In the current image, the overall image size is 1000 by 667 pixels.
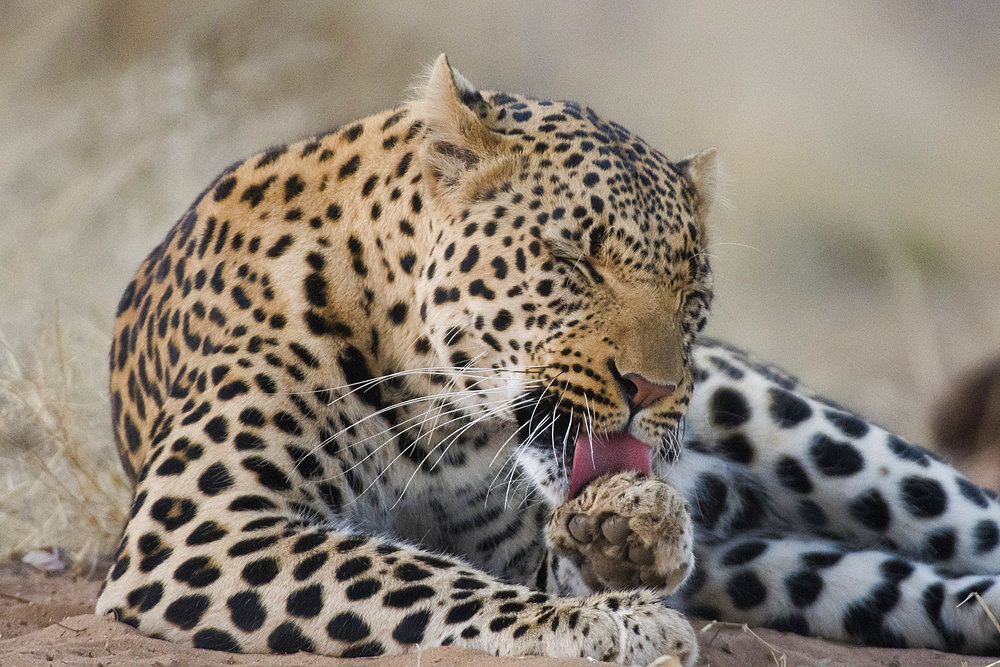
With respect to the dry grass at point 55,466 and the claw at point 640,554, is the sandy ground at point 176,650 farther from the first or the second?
the dry grass at point 55,466

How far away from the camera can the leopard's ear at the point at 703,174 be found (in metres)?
5.06

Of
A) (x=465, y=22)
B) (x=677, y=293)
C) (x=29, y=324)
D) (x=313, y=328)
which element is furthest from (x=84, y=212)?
(x=677, y=293)

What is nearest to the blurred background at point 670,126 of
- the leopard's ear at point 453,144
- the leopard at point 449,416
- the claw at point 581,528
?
the leopard at point 449,416

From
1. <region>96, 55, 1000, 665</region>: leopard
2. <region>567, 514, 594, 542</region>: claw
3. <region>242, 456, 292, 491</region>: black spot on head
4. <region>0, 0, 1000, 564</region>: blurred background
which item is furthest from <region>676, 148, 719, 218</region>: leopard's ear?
<region>0, 0, 1000, 564</region>: blurred background

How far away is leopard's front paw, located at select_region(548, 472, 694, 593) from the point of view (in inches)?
153

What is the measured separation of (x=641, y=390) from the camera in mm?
4082

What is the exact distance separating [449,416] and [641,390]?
1.06 metres

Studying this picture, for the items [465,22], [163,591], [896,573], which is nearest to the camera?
[163,591]

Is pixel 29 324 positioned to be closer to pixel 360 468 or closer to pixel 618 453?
pixel 360 468

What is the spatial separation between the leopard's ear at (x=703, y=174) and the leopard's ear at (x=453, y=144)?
1.02 m

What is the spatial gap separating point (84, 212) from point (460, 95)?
735cm

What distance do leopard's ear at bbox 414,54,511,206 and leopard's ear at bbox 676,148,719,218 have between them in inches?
40.2

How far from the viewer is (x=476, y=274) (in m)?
4.34

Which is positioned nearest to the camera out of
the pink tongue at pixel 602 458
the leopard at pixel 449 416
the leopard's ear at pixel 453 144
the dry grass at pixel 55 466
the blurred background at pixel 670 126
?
the leopard at pixel 449 416
